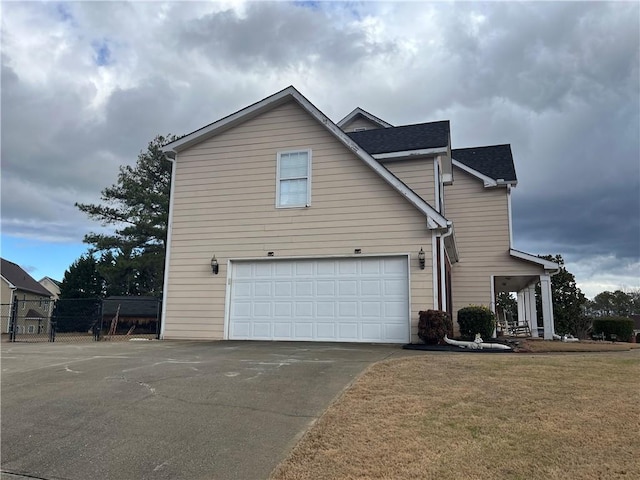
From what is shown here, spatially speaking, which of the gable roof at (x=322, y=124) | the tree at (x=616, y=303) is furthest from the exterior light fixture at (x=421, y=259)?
the tree at (x=616, y=303)

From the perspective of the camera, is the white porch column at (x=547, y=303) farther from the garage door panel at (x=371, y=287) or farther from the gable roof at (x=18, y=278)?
the gable roof at (x=18, y=278)

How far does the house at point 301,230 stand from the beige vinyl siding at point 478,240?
3.01m

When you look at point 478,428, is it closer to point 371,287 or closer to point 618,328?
point 371,287

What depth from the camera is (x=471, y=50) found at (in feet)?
→ 48.8

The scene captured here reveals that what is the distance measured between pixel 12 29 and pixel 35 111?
5.31 m

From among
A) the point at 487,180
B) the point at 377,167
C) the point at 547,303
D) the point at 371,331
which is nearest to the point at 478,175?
the point at 487,180

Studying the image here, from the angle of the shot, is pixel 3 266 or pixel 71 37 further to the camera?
pixel 3 266

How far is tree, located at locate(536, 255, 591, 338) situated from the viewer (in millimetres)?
25400

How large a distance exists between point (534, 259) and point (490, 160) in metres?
4.77

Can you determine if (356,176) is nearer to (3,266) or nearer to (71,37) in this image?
(71,37)

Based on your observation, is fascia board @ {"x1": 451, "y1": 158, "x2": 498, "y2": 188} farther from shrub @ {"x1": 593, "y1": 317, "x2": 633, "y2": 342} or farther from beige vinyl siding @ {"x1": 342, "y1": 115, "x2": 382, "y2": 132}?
shrub @ {"x1": 593, "y1": 317, "x2": 633, "y2": 342}

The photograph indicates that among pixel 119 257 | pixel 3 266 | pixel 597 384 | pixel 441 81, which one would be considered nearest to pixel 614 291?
pixel 441 81

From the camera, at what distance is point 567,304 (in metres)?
25.7

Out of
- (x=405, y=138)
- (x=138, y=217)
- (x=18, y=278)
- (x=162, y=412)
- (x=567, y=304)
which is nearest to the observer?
(x=162, y=412)
